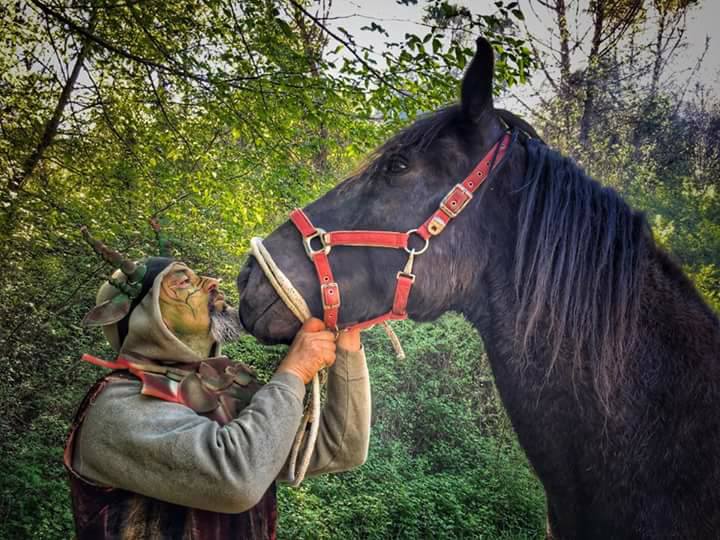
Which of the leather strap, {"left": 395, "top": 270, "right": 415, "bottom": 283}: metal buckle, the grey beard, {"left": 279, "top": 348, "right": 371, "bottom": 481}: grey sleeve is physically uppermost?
the leather strap

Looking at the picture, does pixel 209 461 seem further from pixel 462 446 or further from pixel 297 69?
pixel 462 446

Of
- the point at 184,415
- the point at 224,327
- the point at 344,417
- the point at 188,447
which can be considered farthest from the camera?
the point at 344,417

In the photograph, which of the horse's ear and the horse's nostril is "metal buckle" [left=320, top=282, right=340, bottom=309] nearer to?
the horse's nostril

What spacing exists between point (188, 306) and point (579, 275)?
151cm

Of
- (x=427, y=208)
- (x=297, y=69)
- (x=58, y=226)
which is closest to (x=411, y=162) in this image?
(x=427, y=208)

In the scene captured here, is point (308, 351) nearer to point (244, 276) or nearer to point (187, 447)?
point (244, 276)

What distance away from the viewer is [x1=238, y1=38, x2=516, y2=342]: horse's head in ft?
5.64

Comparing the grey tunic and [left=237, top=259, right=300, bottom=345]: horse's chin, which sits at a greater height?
[left=237, top=259, right=300, bottom=345]: horse's chin

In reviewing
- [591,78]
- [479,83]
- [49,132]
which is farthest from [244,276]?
[591,78]

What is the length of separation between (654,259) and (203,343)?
1.81 m

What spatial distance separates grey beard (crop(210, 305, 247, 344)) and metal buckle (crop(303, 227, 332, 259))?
0.58 m

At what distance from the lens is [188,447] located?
151 cm

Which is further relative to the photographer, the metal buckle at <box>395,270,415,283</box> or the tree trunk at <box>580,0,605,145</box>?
the tree trunk at <box>580,0,605,145</box>

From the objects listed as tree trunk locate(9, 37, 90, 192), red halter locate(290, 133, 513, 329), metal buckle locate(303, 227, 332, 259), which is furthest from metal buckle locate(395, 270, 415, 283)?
tree trunk locate(9, 37, 90, 192)
